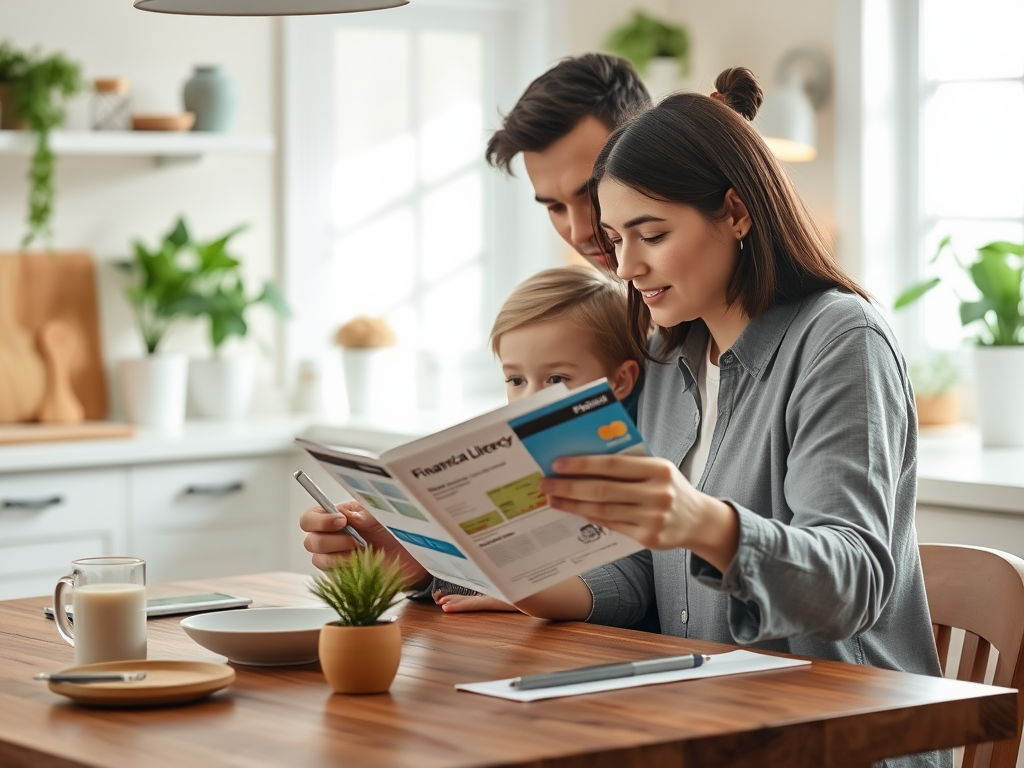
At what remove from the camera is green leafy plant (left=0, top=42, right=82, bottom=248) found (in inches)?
147

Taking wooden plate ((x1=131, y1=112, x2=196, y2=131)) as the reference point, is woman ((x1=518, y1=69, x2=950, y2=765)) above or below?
below

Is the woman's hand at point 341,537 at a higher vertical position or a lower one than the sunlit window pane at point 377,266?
lower

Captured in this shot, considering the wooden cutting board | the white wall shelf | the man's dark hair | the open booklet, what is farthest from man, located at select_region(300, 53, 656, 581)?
the wooden cutting board

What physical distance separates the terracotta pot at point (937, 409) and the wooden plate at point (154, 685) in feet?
8.44

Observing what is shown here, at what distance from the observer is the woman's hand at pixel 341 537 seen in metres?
1.87

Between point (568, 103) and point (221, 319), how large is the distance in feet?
5.96

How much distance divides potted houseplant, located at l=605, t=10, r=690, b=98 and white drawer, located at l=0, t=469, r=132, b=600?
196 cm

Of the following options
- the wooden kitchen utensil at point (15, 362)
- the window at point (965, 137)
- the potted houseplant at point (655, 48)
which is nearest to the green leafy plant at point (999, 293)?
the window at point (965, 137)

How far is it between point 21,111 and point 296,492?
1.17 metres

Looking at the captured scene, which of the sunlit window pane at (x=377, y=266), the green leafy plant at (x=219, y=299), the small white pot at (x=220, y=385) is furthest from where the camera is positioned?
the sunlit window pane at (x=377, y=266)

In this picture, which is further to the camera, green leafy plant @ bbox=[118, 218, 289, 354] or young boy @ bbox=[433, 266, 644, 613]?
green leafy plant @ bbox=[118, 218, 289, 354]

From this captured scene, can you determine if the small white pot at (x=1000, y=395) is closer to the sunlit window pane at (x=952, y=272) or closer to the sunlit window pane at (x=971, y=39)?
the sunlit window pane at (x=952, y=272)

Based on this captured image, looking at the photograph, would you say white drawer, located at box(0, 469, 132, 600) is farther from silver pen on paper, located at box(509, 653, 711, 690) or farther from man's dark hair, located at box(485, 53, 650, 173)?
silver pen on paper, located at box(509, 653, 711, 690)

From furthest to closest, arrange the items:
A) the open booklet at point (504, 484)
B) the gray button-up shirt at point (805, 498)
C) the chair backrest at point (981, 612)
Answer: the chair backrest at point (981, 612), the gray button-up shirt at point (805, 498), the open booklet at point (504, 484)
